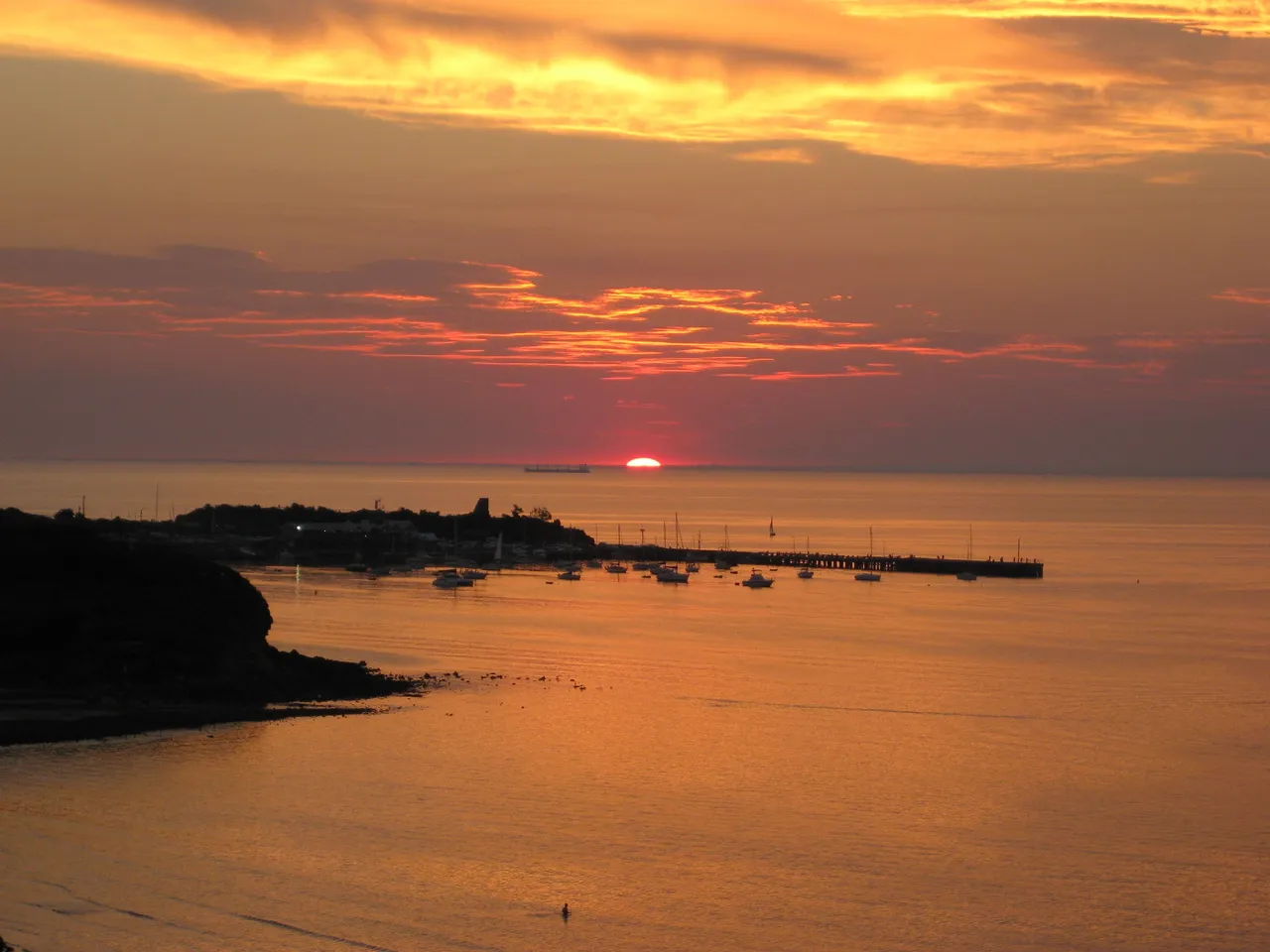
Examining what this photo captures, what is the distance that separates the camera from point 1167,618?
299ft

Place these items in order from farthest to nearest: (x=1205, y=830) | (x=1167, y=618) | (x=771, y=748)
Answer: (x=1167, y=618) → (x=771, y=748) → (x=1205, y=830)

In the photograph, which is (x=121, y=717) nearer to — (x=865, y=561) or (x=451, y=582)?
(x=451, y=582)

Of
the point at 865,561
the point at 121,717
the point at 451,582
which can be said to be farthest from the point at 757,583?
the point at 121,717

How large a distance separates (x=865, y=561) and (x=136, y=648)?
303 ft

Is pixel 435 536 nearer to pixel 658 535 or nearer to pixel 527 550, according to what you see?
pixel 527 550

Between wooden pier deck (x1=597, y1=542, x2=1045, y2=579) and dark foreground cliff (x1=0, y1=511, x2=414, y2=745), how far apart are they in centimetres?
8304

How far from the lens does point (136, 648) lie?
1972 inches

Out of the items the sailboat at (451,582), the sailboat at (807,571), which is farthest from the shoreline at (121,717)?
the sailboat at (807,571)

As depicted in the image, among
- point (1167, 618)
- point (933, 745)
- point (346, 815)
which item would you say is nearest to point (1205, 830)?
point (933, 745)

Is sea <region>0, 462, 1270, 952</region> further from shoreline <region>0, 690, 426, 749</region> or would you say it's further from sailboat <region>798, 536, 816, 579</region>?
sailboat <region>798, 536, 816, 579</region>

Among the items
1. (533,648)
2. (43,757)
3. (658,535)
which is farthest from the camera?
(658,535)

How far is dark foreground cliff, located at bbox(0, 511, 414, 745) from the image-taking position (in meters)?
47.1

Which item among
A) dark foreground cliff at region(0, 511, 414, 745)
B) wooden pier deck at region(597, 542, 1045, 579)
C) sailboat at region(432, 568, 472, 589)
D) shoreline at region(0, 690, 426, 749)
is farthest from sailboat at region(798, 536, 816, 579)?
shoreline at region(0, 690, 426, 749)

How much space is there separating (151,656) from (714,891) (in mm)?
27747
